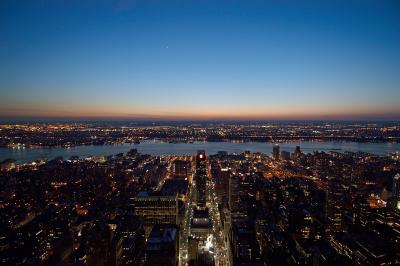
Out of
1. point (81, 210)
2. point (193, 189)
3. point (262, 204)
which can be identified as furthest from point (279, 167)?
point (81, 210)

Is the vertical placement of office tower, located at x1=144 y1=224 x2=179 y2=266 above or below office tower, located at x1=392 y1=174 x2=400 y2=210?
below

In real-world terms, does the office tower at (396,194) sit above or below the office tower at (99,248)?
above

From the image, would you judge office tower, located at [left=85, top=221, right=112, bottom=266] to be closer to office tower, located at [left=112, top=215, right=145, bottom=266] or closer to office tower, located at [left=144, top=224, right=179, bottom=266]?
office tower, located at [left=112, top=215, right=145, bottom=266]

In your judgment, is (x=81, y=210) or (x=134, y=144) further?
(x=134, y=144)

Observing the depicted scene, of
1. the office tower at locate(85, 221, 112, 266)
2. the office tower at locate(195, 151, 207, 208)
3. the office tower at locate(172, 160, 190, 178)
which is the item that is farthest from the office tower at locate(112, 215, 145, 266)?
the office tower at locate(172, 160, 190, 178)

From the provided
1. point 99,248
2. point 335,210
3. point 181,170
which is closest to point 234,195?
point 335,210

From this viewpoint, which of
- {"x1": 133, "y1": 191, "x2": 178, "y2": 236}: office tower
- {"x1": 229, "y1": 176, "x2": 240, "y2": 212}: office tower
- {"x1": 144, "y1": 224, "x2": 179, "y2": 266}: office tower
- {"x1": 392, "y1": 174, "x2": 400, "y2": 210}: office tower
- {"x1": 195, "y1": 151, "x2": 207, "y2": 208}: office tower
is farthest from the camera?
{"x1": 195, "y1": 151, "x2": 207, "y2": 208}: office tower

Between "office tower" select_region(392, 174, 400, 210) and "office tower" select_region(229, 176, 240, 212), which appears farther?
"office tower" select_region(229, 176, 240, 212)

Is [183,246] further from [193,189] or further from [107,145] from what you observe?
[107,145]

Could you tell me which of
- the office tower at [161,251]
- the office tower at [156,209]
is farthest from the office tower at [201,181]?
the office tower at [161,251]

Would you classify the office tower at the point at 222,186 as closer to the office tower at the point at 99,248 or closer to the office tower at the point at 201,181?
the office tower at the point at 201,181

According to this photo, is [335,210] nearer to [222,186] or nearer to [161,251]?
[222,186]
